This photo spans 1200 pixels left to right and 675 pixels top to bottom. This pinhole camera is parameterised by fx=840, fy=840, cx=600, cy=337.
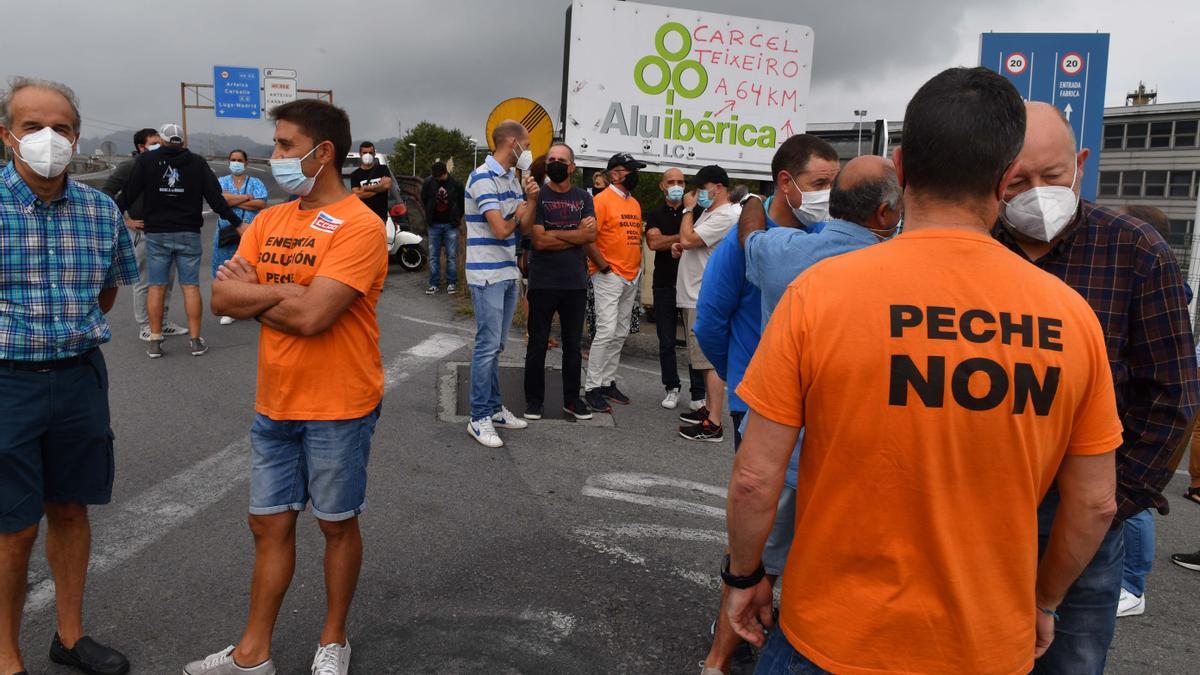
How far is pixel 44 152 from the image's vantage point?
2.88m

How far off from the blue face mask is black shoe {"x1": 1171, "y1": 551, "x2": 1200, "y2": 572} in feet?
15.6

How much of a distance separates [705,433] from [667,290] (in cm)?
151

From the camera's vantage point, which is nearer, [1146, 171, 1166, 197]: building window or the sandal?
the sandal

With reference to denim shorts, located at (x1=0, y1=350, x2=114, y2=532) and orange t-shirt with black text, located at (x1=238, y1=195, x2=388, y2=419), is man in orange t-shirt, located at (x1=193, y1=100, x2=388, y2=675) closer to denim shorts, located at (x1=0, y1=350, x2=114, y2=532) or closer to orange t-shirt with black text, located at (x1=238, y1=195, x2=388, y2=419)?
orange t-shirt with black text, located at (x1=238, y1=195, x2=388, y2=419)

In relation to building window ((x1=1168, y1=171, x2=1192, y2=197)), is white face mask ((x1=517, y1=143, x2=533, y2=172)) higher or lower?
lower

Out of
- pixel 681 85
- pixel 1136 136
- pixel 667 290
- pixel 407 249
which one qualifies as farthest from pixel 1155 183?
pixel 667 290

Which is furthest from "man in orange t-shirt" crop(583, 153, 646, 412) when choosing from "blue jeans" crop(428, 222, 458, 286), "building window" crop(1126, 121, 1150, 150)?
"building window" crop(1126, 121, 1150, 150)

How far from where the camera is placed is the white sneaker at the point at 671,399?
23.6 feet

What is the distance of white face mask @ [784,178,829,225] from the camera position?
3201 mm

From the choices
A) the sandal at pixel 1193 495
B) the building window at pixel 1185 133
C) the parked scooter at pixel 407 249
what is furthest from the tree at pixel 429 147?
the sandal at pixel 1193 495

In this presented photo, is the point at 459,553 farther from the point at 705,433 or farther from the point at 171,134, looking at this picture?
the point at 171,134

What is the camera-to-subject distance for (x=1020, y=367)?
5.06ft

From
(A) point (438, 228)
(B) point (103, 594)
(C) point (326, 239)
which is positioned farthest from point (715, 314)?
(A) point (438, 228)

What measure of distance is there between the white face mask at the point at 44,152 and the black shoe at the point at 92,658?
5.47 ft
